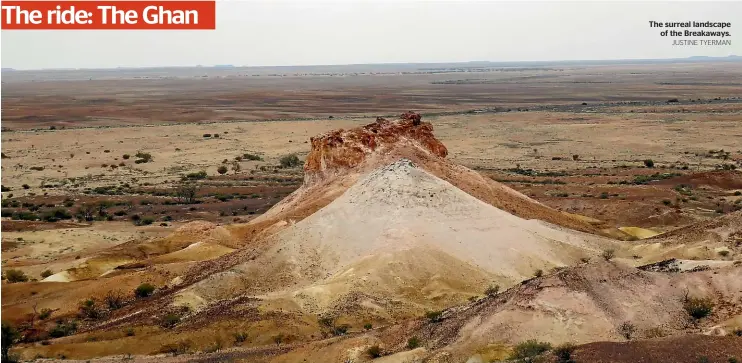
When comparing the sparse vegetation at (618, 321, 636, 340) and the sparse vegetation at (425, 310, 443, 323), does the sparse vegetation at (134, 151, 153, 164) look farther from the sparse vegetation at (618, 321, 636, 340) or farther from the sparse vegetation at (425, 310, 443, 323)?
the sparse vegetation at (618, 321, 636, 340)

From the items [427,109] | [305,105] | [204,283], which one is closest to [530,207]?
[204,283]

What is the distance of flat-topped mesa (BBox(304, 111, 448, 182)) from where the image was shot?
4062cm

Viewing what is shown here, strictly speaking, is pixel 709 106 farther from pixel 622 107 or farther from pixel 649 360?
pixel 649 360

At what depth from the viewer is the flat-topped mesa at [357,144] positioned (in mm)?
40625

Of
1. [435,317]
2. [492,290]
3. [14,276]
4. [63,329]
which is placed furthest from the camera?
[14,276]

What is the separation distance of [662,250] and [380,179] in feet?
38.5

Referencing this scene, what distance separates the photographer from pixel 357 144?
40.9 meters

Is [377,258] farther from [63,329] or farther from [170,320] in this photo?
[63,329]

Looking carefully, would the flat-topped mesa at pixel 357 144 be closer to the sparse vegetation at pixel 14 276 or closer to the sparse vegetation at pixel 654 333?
the sparse vegetation at pixel 14 276

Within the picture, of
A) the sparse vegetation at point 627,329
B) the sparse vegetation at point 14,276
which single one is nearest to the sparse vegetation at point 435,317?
the sparse vegetation at point 627,329

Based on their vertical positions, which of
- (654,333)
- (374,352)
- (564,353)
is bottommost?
(374,352)

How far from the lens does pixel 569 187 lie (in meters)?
53.8

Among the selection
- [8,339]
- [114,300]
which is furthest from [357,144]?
[8,339]


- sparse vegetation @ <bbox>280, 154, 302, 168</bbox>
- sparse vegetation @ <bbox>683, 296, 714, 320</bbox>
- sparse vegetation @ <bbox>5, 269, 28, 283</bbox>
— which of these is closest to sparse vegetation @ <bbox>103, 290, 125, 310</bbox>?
sparse vegetation @ <bbox>5, 269, 28, 283</bbox>
